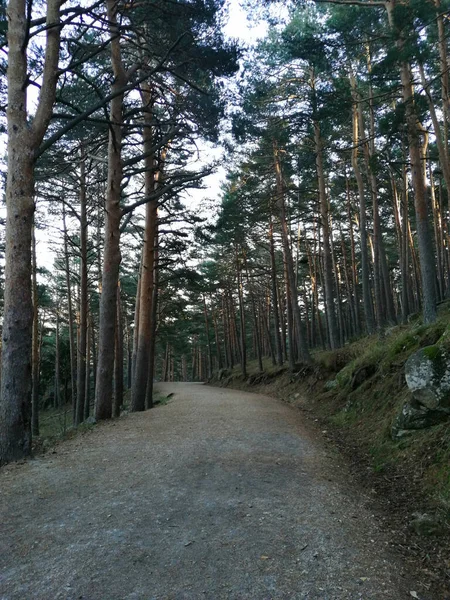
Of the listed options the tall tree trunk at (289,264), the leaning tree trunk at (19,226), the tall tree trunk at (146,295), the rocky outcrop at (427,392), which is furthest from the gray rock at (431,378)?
the tall tree trunk at (289,264)

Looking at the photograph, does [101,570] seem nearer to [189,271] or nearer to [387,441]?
[387,441]

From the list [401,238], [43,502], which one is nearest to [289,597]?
[43,502]

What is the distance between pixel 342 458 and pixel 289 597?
376cm

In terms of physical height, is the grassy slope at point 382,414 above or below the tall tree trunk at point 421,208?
below

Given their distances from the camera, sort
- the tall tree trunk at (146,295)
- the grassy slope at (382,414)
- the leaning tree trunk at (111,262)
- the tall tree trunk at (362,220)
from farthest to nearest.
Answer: the tall tree trunk at (362,220) < the tall tree trunk at (146,295) < the leaning tree trunk at (111,262) < the grassy slope at (382,414)

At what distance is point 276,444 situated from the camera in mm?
6496

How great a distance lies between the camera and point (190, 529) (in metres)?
3.36

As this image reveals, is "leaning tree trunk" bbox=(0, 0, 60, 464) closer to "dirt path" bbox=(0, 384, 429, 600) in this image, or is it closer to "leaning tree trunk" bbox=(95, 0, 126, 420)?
"dirt path" bbox=(0, 384, 429, 600)

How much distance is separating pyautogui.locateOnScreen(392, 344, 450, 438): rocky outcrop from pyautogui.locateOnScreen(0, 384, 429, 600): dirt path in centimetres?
122

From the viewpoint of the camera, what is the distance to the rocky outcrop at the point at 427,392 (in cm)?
519

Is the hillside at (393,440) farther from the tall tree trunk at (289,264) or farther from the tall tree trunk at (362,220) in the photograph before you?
the tall tree trunk at (289,264)

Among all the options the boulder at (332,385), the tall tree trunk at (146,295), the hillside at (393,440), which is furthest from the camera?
the tall tree trunk at (146,295)

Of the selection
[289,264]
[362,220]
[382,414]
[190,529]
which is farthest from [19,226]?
[289,264]

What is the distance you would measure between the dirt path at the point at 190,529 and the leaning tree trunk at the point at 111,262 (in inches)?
153
